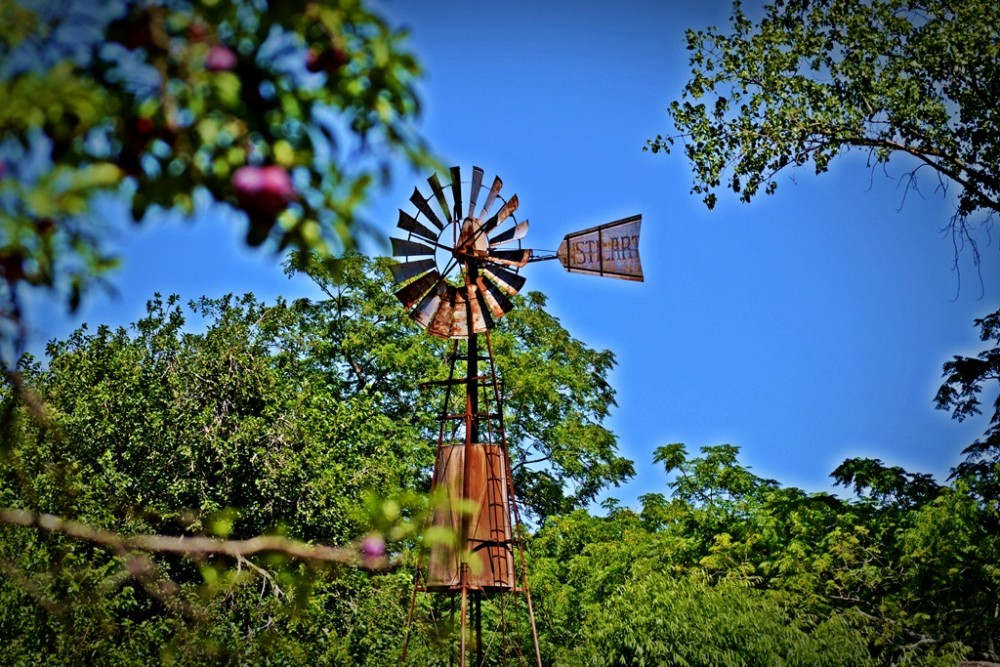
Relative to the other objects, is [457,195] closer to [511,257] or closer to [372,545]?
[511,257]

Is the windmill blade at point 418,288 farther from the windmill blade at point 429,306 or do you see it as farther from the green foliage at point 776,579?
the green foliage at point 776,579

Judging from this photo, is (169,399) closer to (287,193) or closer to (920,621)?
(920,621)

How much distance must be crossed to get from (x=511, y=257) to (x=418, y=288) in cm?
92

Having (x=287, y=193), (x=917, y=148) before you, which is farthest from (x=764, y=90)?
(x=287, y=193)

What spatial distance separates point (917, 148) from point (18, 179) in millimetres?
12196

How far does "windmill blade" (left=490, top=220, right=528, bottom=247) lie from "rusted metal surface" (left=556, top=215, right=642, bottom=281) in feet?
1.34

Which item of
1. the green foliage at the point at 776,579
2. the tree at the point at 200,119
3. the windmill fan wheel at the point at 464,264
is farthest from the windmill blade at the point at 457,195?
the tree at the point at 200,119

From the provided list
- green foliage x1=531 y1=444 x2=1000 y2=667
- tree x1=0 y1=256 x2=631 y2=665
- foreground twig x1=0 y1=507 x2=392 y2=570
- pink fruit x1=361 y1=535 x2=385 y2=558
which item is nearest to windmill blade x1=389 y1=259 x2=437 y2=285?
tree x1=0 y1=256 x2=631 y2=665

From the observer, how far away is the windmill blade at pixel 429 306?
10094 mm

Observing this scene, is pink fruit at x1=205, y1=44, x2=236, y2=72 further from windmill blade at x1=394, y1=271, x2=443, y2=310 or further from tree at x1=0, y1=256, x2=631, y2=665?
tree at x1=0, y1=256, x2=631, y2=665

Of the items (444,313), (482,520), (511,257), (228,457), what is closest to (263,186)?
(482,520)

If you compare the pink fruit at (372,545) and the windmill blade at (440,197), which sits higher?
the windmill blade at (440,197)

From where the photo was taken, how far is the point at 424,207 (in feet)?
33.1

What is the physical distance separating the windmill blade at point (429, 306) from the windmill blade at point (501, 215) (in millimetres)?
668
